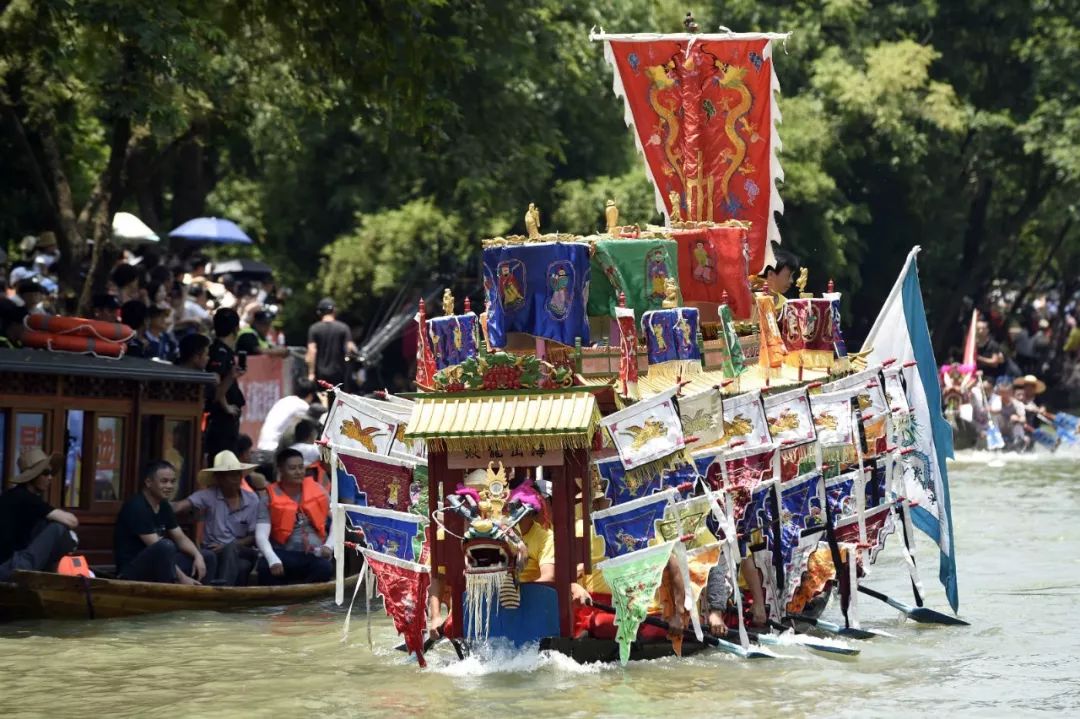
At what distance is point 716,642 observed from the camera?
41.4 feet

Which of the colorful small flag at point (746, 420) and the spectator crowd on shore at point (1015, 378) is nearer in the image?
the colorful small flag at point (746, 420)

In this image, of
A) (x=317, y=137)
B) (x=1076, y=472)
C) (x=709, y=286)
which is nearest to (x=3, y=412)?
(x=709, y=286)

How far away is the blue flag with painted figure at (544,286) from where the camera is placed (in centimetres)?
1352

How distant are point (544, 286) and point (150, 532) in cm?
410

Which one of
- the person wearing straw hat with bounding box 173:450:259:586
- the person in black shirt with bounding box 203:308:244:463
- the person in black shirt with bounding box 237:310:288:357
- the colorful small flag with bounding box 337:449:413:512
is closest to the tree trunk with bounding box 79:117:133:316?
the person in black shirt with bounding box 237:310:288:357

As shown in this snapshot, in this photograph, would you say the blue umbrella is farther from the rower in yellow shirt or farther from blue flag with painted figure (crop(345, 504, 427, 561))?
the rower in yellow shirt

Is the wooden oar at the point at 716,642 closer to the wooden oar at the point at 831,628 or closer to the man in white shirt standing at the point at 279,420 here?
the wooden oar at the point at 831,628

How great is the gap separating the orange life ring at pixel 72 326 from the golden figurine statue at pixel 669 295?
4884mm

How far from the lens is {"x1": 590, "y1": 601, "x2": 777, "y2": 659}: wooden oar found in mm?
12281

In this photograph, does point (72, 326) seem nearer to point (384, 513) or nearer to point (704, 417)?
point (384, 513)

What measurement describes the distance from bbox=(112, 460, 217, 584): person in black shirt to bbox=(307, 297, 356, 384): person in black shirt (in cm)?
734

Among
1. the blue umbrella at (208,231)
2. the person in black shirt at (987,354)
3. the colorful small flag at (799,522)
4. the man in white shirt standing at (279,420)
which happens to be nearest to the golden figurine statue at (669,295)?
the colorful small flag at (799,522)

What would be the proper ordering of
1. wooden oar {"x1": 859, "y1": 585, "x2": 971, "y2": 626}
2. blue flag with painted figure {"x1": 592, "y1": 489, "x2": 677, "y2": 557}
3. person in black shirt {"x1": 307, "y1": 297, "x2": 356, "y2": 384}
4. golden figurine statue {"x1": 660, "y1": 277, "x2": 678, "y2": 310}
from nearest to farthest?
blue flag with painted figure {"x1": 592, "y1": 489, "x2": 677, "y2": 557}
golden figurine statue {"x1": 660, "y1": 277, "x2": 678, "y2": 310}
wooden oar {"x1": 859, "y1": 585, "x2": 971, "y2": 626}
person in black shirt {"x1": 307, "y1": 297, "x2": 356, "y2": 384}

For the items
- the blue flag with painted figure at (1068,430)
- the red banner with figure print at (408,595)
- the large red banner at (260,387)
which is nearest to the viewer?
the red banner with figure print at (408,595)
